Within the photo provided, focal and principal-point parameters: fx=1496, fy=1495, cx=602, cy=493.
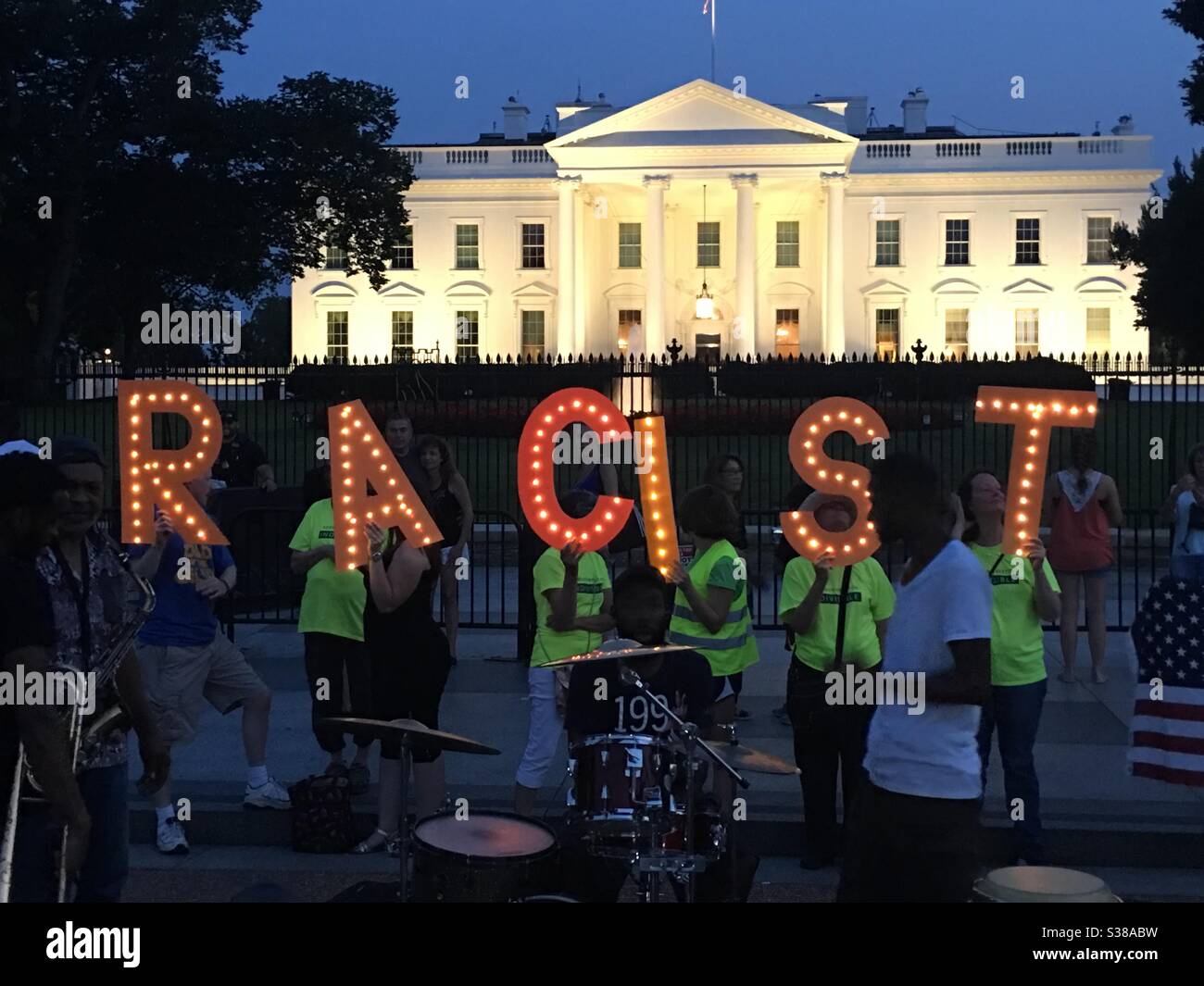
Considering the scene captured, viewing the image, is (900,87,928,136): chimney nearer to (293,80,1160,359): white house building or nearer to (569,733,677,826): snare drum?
(293,80,1160,359): white house building

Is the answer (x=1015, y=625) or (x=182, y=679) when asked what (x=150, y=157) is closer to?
(x=182, y=679)

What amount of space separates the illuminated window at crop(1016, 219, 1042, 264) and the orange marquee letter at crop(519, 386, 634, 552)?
53.8 m

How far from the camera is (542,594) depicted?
22.8 feet

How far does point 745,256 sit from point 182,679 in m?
50.2

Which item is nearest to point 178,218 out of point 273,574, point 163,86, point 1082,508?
point 163,86

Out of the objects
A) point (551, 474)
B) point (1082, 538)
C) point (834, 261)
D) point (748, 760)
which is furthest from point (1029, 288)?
point (748, 760)

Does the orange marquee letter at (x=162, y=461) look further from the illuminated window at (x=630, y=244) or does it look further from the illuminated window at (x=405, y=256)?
the illuminated window at (x=405, y=256)

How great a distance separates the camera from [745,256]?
5575 centimetres

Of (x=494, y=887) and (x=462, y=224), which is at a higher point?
(x=462, y=224)

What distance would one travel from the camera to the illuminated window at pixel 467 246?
61062 mm

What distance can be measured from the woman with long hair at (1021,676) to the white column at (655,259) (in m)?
48.6

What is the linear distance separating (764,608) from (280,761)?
6.82 meters

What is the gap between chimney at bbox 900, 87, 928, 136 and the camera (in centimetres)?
6500
